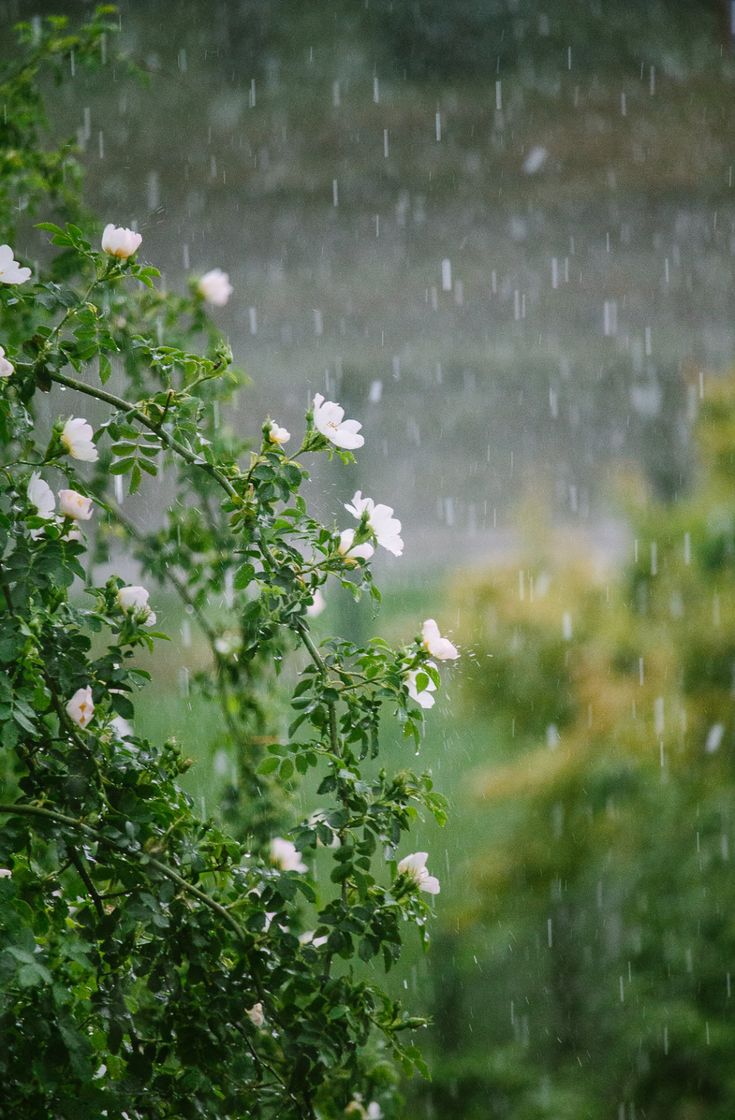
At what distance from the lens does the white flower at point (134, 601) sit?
2.69 feet

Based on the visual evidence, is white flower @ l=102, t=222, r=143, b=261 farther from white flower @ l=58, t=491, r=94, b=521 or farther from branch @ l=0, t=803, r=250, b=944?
branch @ l=0, t=803, r=250, b=944

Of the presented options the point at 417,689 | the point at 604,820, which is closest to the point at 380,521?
the point at 417,689

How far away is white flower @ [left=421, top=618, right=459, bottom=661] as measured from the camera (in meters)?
0.83

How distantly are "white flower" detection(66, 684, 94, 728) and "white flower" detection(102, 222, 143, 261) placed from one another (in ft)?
1.15

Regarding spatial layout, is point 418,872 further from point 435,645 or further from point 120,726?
point 120,726

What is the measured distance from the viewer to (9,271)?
2.50 ft

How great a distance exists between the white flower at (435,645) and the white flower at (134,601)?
0.23m

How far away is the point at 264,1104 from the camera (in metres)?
0.77

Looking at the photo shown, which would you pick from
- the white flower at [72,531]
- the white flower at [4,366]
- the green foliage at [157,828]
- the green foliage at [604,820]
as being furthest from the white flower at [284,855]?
the green foliage at [604,820]

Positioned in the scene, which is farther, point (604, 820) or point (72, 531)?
point (604, 820)

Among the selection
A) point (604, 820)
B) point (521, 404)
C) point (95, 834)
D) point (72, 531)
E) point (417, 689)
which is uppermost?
point (521, 404)

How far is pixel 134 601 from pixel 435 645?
0.26 meters

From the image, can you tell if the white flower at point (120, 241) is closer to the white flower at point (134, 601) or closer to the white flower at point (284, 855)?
the white flower at point (134, 601)

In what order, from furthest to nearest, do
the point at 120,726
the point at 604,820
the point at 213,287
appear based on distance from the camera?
the point at 604,820 → the point at 213,287 → the point at 120,726
